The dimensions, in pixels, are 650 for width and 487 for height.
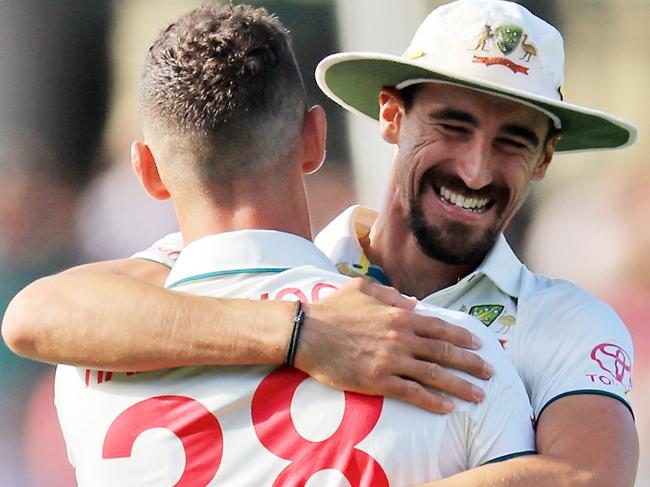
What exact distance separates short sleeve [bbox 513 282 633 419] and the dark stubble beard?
0.26 meters

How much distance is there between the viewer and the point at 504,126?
254 centimetres

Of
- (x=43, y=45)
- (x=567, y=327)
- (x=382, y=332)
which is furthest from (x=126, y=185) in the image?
(x=382, y=332)

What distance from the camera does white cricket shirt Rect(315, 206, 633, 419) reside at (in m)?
2.05

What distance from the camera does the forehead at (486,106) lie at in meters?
2.54

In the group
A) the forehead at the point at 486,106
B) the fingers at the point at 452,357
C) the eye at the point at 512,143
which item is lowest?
the fingers at the point at 452,357

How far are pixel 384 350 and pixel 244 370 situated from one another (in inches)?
7.5

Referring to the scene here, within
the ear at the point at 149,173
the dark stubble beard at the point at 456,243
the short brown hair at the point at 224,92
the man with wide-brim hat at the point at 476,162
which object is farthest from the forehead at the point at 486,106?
the ear at the point at 149,173

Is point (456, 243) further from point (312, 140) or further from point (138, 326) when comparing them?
point (138, 326)

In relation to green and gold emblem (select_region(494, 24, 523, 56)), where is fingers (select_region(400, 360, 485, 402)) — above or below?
below

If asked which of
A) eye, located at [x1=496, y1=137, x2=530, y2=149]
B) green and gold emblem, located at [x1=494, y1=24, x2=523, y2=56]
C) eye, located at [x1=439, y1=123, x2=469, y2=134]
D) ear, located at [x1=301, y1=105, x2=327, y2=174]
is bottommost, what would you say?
eye, located at [x1=496, y1=137, x2=530, y2=149]

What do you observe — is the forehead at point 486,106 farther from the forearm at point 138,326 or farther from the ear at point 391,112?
the forearm at point 138,326

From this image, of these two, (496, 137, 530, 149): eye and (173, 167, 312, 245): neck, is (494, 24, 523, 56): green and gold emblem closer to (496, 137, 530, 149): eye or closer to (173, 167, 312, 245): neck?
(496, 137, 530, 149): eye

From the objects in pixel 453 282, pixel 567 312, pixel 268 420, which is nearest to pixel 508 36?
pixel 453 282

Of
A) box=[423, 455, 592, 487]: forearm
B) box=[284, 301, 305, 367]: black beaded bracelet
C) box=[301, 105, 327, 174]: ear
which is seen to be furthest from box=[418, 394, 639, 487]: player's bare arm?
box=[301, 105, 327, 174]: ear
